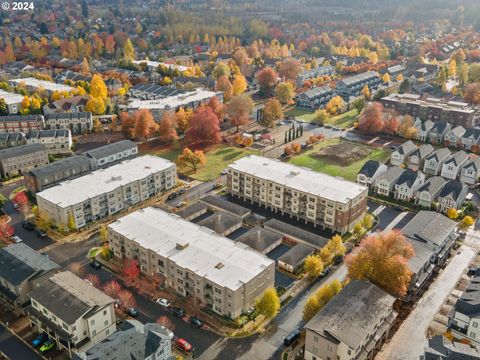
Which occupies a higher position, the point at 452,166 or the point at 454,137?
the point at 454,137

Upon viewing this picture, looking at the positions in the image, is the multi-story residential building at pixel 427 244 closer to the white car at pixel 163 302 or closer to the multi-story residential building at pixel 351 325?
the multi-story residential building at pixel 351 325

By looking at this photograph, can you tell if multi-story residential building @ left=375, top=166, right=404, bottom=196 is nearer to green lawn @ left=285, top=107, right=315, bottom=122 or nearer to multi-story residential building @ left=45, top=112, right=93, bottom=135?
green lawn @ left=285, top=107, right=315, bottom=122

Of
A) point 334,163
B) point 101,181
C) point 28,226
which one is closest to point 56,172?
point 101,181

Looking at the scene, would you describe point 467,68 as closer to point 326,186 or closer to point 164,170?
point 326,186

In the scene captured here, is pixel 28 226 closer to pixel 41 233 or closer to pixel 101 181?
pixel 41 233

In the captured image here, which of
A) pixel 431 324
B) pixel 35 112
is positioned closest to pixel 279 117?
pixel 35 112

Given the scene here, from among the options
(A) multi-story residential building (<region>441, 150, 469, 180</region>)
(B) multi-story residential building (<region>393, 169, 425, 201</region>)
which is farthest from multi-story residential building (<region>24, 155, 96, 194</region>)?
(A) multi-story residential building (<region>441, 150, 469, 180</region>)
